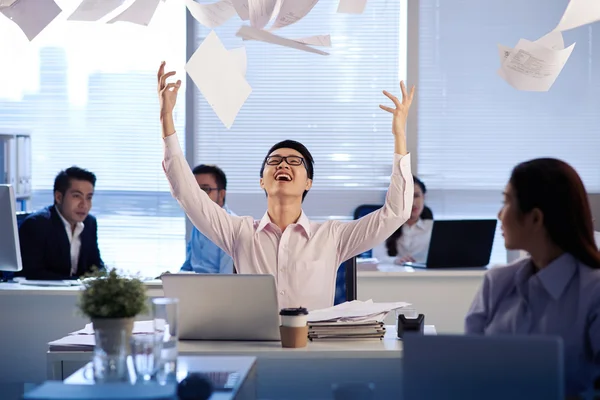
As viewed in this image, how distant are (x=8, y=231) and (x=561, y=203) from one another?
8.95ft

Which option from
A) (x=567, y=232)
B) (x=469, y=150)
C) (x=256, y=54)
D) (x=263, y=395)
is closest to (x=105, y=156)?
(x=256, y=54)

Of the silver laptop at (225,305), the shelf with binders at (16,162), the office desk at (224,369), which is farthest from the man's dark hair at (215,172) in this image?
the office desk at (224,369)

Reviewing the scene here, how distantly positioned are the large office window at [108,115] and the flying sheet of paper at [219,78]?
11.3 ft

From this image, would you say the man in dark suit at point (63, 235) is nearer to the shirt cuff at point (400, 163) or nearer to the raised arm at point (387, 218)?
the raised arm at point (387, 218)

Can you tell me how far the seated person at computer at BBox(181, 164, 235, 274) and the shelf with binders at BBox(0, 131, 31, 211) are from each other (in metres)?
1.27

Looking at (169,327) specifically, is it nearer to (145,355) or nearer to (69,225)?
(145,355)

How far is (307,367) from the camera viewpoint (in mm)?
2385

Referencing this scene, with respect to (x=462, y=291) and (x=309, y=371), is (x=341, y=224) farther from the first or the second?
(x=462, y=291)

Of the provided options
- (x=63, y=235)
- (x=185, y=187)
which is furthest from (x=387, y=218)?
(x=63, y=235)

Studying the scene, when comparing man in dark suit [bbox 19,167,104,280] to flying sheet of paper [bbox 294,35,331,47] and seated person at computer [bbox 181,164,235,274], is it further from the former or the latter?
flying sheet of paper [bbox 294,35,331,47]

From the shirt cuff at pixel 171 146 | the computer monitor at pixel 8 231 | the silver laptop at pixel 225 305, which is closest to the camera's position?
the silver laptop at pixel 225 305

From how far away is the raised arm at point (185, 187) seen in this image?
9.71 feet

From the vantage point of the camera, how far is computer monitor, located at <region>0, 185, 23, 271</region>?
147 inches

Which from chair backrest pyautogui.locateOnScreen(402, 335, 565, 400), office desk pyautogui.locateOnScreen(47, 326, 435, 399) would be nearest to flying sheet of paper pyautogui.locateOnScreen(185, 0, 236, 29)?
office desk pyautogui.locateOnScreen(47, 326, 435, 399)
